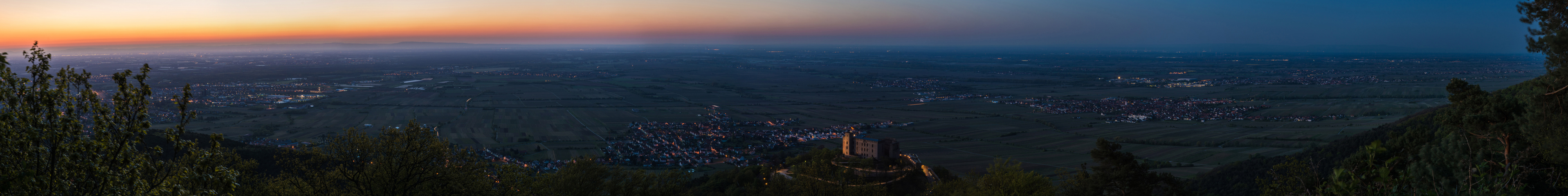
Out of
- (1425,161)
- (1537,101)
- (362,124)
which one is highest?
(1537,101)

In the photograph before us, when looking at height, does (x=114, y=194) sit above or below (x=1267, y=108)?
above

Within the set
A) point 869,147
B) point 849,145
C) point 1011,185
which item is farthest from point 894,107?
point 1011,185

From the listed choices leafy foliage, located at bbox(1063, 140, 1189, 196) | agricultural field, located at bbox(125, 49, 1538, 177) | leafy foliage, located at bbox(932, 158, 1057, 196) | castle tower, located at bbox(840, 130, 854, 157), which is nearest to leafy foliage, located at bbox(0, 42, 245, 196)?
agricultural field, located at bbox(125, 49, 1538, 177)

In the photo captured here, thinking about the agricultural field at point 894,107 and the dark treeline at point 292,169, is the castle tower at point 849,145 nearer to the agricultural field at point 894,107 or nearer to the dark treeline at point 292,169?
the dark treeline at point 292,169

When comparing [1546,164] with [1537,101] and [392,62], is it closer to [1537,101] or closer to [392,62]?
[1537,101]

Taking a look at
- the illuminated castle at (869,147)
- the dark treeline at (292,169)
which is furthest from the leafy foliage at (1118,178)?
the illuminated castle at (869,147)

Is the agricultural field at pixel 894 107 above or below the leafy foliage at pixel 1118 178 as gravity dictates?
below

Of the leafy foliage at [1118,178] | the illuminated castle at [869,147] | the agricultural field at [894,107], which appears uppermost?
the leafy foliage at [1118,178]

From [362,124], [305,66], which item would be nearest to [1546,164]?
[362,124]

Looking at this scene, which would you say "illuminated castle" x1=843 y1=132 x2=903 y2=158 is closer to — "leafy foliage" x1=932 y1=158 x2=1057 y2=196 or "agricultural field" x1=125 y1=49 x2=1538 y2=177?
"agricultural field" x1=125 y1=49 x2=1538 y2=177
